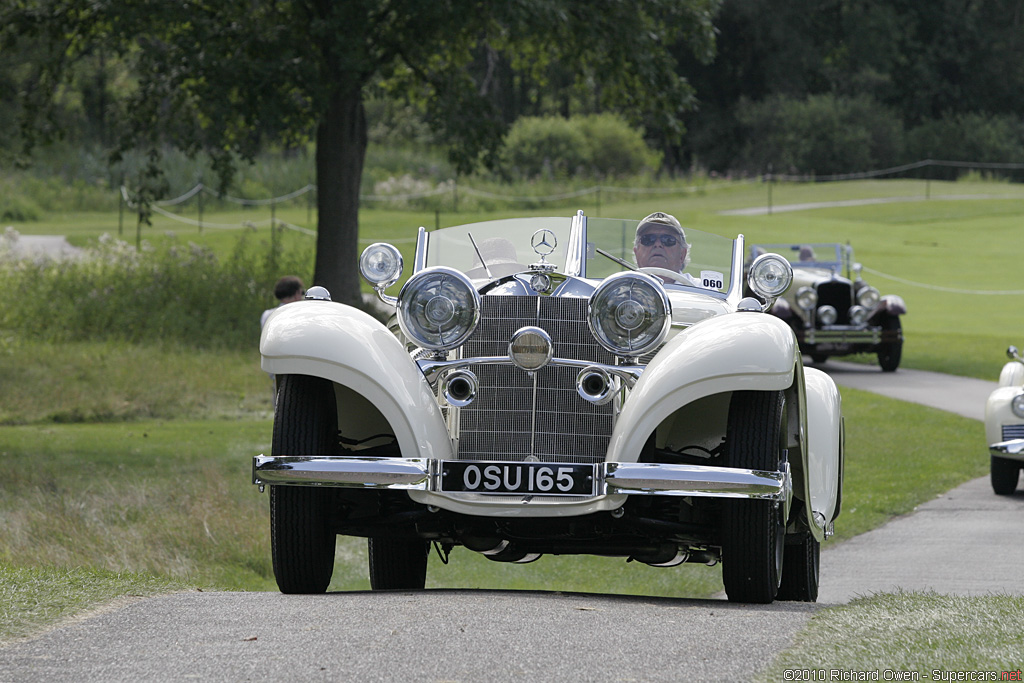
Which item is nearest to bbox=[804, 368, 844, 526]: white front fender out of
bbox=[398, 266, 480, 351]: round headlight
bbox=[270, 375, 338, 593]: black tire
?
bbox=[398, 266, 480, 351]: round headlight

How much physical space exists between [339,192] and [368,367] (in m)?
16.0

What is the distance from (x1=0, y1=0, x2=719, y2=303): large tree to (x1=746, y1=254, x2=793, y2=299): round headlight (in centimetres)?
1178

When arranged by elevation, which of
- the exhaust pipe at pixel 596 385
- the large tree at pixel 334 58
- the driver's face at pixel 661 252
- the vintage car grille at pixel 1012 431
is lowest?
the vintage car grille at pixel 1012 431

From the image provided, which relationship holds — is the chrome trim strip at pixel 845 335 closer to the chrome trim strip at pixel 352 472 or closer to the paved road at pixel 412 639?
the paved road at pixel 412 639

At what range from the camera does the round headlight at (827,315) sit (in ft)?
67.3

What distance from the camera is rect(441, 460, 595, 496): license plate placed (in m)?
5.54

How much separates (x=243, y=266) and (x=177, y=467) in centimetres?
1209

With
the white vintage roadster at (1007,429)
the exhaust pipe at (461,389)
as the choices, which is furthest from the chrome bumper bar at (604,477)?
the white vintage roadster at (1007,429)

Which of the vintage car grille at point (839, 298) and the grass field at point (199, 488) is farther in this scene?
the vintage car grille at point (839, 298)

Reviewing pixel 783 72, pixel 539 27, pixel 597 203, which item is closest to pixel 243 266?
pixel 539 27

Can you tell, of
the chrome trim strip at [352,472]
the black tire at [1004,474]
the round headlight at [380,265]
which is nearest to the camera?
the chrome trim strip at [352,472]

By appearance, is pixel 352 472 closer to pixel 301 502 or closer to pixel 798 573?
pixel 301 502

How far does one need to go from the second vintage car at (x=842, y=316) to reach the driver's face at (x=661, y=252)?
13324mm

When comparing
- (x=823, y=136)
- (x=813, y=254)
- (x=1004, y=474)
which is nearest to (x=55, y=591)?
(x=1004, y=474)
